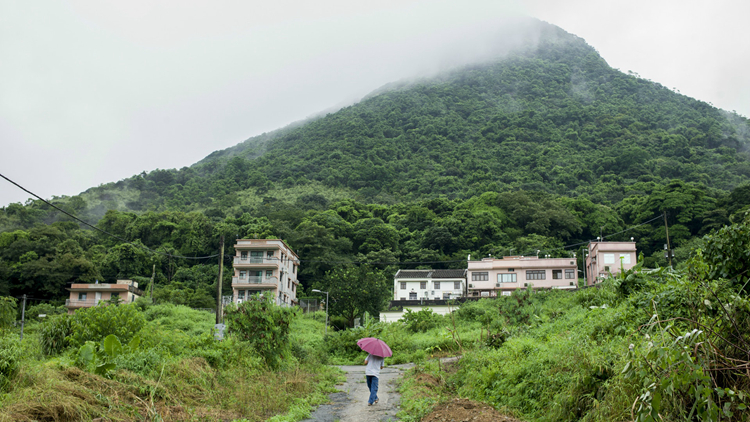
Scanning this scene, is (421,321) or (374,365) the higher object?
(374,365)

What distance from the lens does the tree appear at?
41.7 m

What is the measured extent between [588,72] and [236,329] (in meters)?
151

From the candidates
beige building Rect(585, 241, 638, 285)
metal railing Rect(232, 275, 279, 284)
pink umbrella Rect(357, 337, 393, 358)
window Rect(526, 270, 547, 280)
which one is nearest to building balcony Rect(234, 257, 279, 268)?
metal railing Rect(232, 275, 279, 284)

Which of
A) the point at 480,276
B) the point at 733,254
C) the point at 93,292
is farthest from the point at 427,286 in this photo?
the point at 733,254

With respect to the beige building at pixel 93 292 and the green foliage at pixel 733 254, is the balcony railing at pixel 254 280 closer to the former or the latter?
the beige building at pixel 93 292

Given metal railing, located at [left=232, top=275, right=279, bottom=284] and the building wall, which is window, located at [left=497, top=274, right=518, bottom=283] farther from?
metal railing, located at [left=232, top=275, right=279, bottom=284]

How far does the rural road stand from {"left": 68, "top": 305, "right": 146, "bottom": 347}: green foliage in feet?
19.0

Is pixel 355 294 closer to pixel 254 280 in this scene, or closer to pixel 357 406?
pixel 254 280

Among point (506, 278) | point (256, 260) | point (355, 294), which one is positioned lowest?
point (355, 294)

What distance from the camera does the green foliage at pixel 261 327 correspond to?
46.6 ft

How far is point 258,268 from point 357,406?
41.0 m

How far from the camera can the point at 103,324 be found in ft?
44.7

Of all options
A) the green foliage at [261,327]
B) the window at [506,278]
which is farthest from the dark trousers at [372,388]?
the window at [506,278]

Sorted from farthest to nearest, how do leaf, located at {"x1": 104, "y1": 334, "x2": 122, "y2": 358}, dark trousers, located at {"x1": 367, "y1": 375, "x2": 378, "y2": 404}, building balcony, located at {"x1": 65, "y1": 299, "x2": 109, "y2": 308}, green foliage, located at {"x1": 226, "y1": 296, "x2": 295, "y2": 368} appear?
building balcony, located at {"x1": 65, "y1": 299, "x2": 109, "y2": 308} < green foliage, located at {"x1": 226, "y1": 296, "x2": 295, "y2": 368} < dark trousers, located at {"x1": 367, "y1": 375, "x2": 378, "y2": 404} < leaf, located at {"x1": 104, "y1": 334, "x2": 122, "y2": 358}
